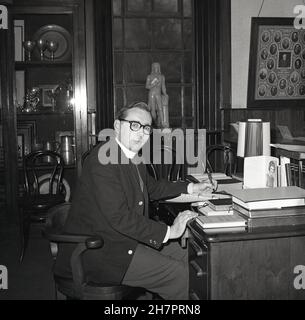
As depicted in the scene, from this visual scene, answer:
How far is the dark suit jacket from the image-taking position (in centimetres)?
198

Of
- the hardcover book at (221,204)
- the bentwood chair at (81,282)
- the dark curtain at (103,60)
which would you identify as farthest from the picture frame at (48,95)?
the hardcover book at (221,204)

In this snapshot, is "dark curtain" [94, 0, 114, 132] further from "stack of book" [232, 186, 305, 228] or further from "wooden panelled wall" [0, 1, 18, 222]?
"stack of book" [232, 186, 305, 228]

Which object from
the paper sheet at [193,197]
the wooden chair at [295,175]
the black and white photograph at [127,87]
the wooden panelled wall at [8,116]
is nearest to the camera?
the wooden chair at [295,175]

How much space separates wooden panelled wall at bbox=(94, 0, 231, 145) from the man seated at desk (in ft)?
9.08

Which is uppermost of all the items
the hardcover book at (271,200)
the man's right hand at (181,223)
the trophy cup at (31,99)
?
the trophy cup at (31,99)

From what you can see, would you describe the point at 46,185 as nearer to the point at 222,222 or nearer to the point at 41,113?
the point at 41,113

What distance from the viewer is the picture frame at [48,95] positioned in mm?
4992

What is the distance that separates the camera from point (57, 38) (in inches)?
196

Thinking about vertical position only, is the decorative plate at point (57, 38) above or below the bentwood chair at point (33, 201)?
above

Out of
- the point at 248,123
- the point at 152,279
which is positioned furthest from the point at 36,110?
the point at 152,279

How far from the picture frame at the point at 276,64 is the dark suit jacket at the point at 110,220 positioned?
3.20 meters

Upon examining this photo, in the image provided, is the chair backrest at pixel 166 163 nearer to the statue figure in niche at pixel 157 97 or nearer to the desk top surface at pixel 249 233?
the statue figure in niche at pixel 157 97

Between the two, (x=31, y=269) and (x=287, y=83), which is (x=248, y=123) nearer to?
(x=31, y=269)
